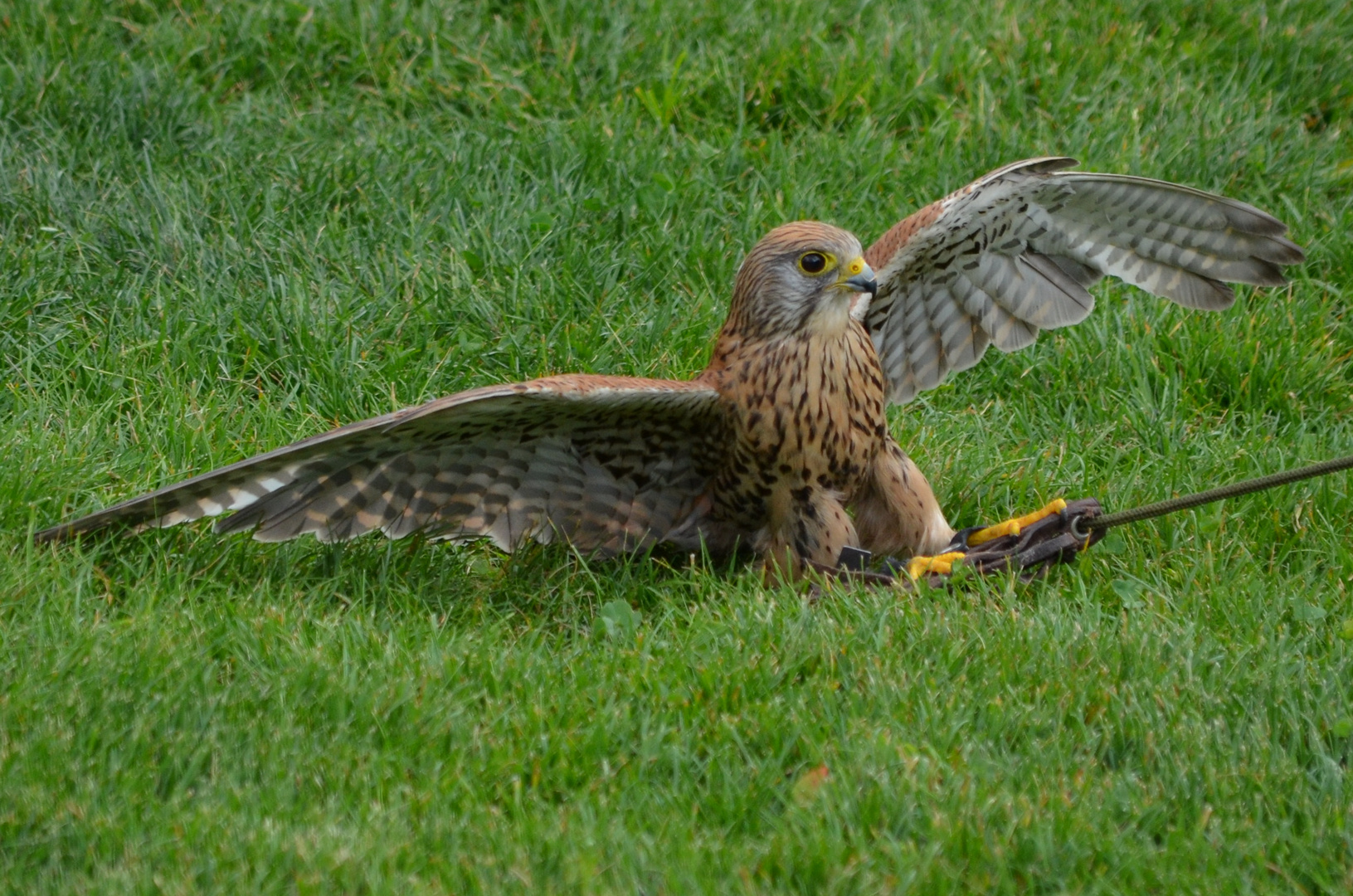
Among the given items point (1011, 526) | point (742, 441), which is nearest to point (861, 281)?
point (742, 441)

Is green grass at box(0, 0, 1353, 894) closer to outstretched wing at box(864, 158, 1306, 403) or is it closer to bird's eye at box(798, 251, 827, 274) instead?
outstretched wing at box(864, 158, 1306, 403)

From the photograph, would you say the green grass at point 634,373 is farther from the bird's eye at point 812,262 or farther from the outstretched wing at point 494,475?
the bird's eye at point 812,262

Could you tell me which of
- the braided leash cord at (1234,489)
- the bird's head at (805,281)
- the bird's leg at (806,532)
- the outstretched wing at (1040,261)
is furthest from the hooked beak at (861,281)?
the braided leash cord at (1234,489)

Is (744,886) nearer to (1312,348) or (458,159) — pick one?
(1312,348)

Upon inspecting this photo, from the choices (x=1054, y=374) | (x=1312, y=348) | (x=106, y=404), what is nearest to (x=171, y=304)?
(x=106, y=404)

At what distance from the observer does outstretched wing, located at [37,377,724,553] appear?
364cm

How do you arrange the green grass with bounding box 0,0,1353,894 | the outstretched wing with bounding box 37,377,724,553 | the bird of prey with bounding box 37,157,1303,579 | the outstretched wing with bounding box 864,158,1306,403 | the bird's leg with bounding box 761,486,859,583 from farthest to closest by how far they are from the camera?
the outstretched wing with bounding box 864,158,1306,403 < the bird's leg with bounding box 761,486,859,583 < the bird of prey with bounding box 37,157,1303,579 < the outstretched wing with bounding box 37,377,724,553 < the green grass with bounding box 0,0,1353,894

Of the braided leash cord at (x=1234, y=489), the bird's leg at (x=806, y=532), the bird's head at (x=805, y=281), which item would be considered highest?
the bird's head at (x=805, y=281)

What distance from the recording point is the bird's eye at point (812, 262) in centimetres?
404

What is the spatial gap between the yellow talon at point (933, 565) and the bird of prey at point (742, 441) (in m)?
0.01

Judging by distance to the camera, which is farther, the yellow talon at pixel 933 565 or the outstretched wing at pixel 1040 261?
the outstretched wing at pixel 1040 261

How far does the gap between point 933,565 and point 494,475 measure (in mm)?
1195

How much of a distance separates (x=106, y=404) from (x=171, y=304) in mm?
568

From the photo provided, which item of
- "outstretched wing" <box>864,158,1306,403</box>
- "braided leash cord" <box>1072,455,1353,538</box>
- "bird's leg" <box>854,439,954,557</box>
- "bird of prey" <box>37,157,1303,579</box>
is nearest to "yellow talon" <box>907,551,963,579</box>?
"bird of prey" <box>37,157,1303,579</box>
